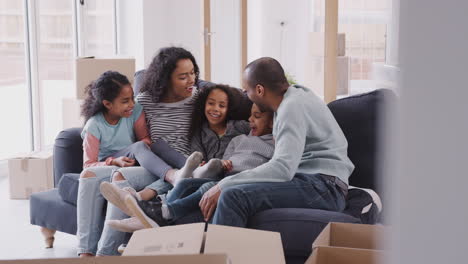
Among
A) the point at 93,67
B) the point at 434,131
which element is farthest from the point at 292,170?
the point at 434,131

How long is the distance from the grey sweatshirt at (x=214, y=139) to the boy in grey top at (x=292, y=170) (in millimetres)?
A: 351

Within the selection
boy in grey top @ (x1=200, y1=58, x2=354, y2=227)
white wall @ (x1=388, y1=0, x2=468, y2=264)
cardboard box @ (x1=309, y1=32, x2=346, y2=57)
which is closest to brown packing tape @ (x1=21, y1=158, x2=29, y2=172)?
boy in grey top @ (x1=200, y1=58, x2=354, y2=227)

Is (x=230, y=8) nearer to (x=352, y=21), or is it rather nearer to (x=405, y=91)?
(x=352, y=21)

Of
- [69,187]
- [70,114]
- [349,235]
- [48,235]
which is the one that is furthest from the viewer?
[70,114]

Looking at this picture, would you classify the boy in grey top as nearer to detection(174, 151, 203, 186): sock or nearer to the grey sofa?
the grey sofa

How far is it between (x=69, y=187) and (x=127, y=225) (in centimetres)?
62

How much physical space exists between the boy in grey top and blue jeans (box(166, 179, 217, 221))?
2.9 inches

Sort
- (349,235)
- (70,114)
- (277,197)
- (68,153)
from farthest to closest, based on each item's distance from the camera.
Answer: (70,114) → (68,153) → (277,197) → (349,235)

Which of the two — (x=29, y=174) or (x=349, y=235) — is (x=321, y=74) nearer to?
(x=29, y=174)

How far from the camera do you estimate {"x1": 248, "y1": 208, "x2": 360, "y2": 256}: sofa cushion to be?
104 inches

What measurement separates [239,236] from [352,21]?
6.86 meters

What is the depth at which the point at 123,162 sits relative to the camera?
3.29m

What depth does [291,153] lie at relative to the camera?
278 centimetres

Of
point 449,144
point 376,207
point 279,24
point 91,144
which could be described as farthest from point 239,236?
point 279,24
